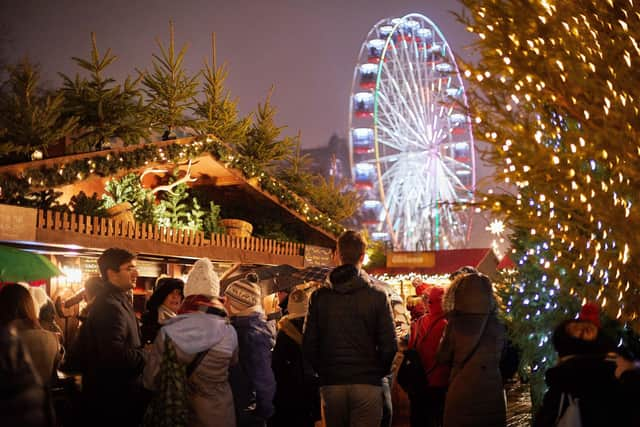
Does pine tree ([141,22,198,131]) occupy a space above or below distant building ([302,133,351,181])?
below

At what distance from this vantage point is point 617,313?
5.43 metres

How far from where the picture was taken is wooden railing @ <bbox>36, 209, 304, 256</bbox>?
30.7 ft

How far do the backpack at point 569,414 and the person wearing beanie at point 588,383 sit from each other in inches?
0.4

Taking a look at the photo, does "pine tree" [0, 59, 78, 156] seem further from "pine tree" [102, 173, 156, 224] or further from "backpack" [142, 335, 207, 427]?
"backpack" [142, 335, 207, 427]

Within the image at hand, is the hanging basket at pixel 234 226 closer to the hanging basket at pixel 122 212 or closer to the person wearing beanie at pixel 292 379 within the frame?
the hanging basket at pixel 122 212

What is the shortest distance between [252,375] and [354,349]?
88cm

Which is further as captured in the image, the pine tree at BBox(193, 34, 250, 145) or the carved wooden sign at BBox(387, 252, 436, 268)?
the carved wooden sign at BBox(387, 252, 436, 268)

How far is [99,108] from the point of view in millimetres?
11352

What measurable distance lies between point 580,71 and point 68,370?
4.12m

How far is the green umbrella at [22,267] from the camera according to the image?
632 cm

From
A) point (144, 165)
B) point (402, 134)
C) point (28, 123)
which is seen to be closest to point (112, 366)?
point (28, 123)

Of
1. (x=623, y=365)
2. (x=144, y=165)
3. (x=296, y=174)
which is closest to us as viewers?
(x=623, y=365)

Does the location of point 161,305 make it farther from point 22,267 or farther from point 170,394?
point 170,394

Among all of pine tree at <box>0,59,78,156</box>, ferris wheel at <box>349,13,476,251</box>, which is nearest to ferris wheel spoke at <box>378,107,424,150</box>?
ferris wheel at <box>349,13,476,251</box>
